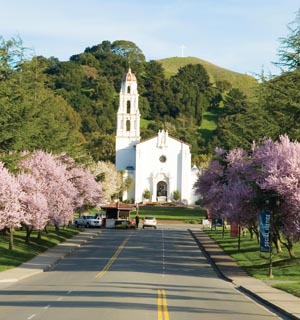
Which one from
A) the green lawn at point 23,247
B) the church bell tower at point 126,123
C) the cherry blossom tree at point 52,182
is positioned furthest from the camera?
the church bell tower at point 126,123

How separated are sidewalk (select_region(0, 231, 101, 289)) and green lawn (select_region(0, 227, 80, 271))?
1.73ft

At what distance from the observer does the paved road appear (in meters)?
20.8

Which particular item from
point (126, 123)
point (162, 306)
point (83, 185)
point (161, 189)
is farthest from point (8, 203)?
point (126, 123)

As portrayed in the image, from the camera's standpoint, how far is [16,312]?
2080 centimetres

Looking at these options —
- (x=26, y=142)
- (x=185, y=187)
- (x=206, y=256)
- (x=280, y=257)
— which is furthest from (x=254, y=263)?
(x=185, y=187)

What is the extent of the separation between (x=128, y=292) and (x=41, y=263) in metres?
16.2

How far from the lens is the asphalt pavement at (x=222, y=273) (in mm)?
24453

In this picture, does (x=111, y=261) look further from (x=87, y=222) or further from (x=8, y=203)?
(x=87, y=222)

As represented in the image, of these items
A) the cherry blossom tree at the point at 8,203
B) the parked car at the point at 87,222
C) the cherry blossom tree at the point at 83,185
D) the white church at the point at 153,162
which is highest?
the white church at the point at 153,162

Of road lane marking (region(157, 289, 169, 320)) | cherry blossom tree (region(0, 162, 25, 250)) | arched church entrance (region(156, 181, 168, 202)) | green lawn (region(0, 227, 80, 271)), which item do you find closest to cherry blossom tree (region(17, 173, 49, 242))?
green lawn (region(0, 227, 80, 271))

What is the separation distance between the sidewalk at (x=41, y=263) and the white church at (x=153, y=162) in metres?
83.1

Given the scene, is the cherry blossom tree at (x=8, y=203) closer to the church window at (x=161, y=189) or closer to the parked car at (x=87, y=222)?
the parked car at (x=87, y=222)

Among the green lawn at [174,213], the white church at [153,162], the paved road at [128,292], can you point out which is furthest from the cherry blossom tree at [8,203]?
the white church at [153,162]

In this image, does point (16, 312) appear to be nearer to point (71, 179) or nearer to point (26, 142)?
point (26, 142)
